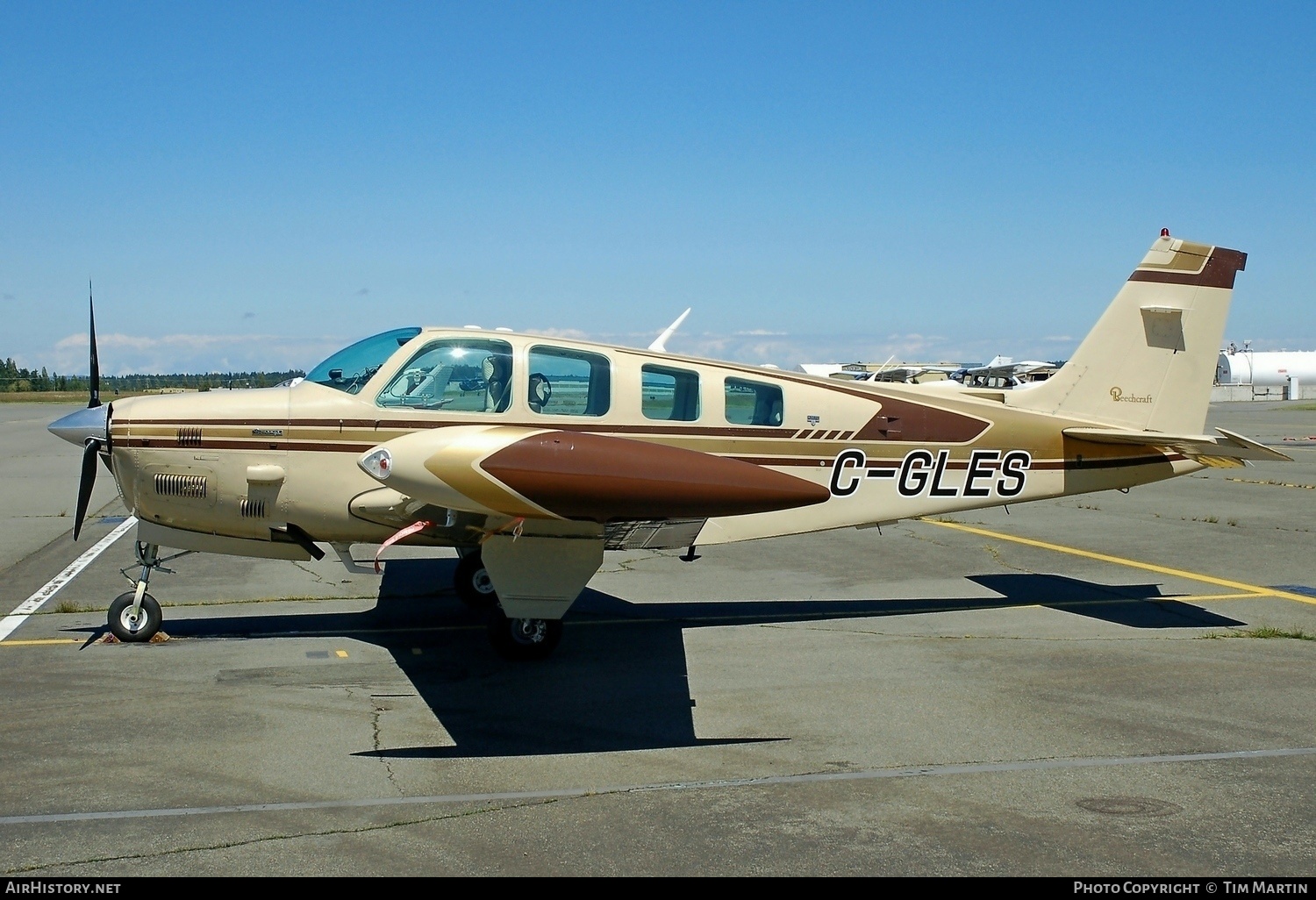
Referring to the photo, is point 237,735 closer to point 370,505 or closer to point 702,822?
point 370,505

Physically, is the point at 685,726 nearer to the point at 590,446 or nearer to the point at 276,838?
the point at 590,446

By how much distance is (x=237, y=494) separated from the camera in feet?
27.2

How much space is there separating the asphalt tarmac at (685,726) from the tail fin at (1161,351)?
181cm

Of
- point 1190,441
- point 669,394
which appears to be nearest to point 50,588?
point 669,394

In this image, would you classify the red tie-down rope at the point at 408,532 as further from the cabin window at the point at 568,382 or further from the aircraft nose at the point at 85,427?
the aircraft nose at the point at 85,427

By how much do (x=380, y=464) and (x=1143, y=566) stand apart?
365 inches

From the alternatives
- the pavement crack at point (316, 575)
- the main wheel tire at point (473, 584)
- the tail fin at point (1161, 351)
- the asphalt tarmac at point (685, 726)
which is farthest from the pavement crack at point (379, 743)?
the tail fin at point (1161, 351)

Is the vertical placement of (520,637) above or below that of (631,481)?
below

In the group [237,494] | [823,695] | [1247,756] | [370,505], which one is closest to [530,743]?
[823,695]

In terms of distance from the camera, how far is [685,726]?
6.64 m

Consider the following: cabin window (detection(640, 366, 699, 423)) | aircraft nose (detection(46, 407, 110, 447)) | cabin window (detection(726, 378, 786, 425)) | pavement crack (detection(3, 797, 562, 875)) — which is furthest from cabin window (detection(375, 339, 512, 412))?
pavement crack (detection(3, 797, 562, 875))

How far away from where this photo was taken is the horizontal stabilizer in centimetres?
959

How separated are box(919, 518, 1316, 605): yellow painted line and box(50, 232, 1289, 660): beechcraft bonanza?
1.61 m

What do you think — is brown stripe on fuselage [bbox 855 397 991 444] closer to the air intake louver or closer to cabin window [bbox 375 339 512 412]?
cabin window [bbox 375 339 512 412]
